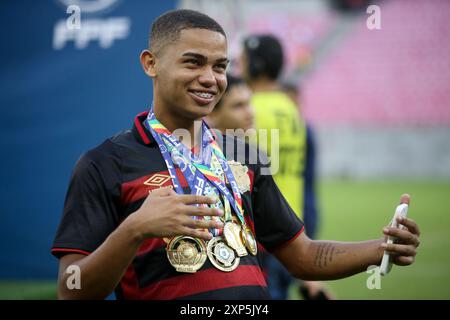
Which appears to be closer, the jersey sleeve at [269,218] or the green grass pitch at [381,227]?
the jersey sleeve at [269,218]

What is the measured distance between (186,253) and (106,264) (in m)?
0.32

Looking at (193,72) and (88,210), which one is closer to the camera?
(88,210)

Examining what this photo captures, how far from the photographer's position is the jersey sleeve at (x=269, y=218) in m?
2.81

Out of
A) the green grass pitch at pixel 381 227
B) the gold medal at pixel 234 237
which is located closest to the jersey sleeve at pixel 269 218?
the gold medal at pixel 234 237

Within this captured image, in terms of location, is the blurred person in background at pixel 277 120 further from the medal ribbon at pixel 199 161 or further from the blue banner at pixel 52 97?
the medal ribbon at pixel 199 161

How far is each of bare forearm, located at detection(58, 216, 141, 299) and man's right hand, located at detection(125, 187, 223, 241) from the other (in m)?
0.04

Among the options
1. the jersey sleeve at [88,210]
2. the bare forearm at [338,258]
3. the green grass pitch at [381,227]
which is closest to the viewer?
the jersey sleeve at [88,210]

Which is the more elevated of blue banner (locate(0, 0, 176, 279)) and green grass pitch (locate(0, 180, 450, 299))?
blue banner (locate(0, 0, 176, 279))

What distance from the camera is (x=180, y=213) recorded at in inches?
85.7

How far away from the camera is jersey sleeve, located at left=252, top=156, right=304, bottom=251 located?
111 inches

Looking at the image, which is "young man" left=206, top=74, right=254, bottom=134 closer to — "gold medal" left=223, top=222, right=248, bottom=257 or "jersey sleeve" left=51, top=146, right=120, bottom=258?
"gold medal" left=223, top=222, right=248, bottom=257

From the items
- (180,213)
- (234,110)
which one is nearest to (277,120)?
(234,110)

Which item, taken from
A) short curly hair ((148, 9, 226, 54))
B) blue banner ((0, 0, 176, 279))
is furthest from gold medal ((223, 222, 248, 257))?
blue banner ((0, 0, 176, 279))

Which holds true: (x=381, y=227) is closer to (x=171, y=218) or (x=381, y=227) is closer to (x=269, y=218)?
(x=269, y=218)
